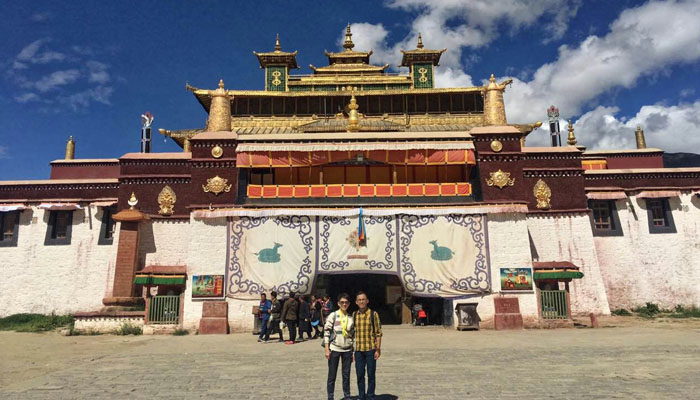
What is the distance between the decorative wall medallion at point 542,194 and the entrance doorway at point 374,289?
7.08 meters

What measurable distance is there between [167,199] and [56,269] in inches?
250

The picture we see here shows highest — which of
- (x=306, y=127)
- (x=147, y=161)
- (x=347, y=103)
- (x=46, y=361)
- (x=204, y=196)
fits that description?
(x=347, y=103)

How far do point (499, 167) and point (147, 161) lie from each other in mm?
15239

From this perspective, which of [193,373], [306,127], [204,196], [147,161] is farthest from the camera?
[306,127]

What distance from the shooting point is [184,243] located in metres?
20.3

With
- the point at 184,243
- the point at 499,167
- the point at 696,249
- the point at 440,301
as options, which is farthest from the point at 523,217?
the point at 184,243

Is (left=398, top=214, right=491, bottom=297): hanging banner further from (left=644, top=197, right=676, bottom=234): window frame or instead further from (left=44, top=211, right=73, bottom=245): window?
(left=44, top=211, right=73, bottom=245): window

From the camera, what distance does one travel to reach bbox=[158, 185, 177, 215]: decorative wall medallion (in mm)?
20500

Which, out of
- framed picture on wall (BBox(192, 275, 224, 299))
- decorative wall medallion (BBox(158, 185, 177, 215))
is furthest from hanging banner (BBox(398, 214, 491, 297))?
decorative wall medallion (BBox(158, 185, 177, 215))

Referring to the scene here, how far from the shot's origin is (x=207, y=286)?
17.2 meters

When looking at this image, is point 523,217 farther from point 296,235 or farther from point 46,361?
point 46,361

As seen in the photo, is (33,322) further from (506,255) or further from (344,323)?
(506,255)

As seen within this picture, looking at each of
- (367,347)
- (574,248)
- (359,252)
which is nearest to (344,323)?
(367,347)

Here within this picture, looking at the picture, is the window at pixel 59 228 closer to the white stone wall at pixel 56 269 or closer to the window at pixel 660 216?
the white stone wall at pixel 56 269
